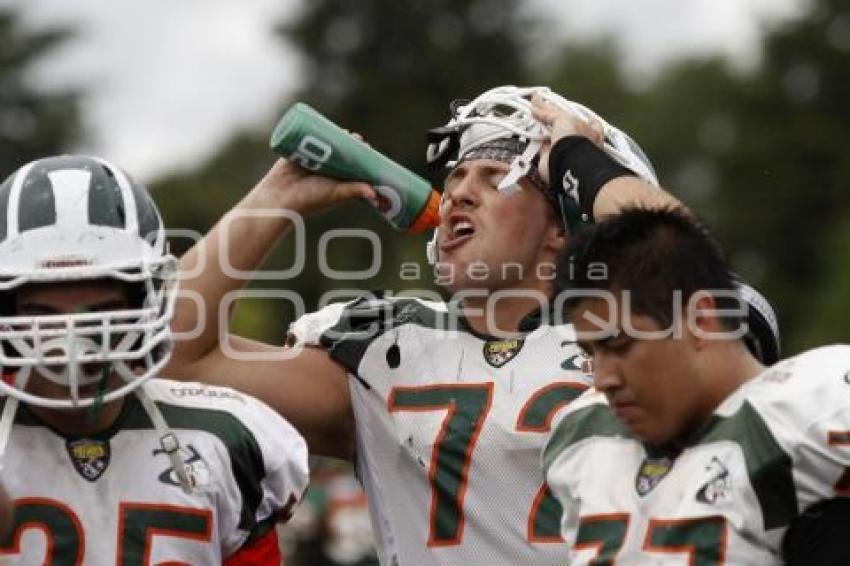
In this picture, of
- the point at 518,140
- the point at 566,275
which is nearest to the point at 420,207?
the point at 518,140

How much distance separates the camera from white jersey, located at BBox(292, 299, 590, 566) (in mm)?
5070

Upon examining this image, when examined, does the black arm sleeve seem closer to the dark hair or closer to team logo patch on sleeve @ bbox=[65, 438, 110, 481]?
the dark hair

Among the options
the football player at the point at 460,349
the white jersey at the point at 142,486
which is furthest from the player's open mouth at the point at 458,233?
the white jersey at the point at 142,486

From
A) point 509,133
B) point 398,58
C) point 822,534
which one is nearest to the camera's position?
point 822,534

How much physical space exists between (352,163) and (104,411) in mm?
1052

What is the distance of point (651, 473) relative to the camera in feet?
13.6

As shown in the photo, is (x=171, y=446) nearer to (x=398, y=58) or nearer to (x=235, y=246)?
(x=235, y=246)

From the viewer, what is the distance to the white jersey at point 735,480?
3.95m

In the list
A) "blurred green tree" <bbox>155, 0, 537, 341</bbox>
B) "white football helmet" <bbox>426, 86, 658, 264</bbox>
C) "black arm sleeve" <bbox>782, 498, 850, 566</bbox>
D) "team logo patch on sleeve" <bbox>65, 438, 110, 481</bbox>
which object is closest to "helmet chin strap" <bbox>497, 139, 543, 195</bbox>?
"white football helmet" <bbox>426, 86, 658, 264</bbox>

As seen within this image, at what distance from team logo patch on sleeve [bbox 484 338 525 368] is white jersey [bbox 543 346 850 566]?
1.05 m

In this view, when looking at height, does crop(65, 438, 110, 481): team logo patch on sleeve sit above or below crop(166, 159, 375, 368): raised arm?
below

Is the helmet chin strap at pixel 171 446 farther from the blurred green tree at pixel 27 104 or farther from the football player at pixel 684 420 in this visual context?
the blurred green tree at pixel 27 104

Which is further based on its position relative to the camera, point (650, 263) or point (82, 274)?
point (82, 274)

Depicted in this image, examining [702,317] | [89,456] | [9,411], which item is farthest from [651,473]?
[9,411]
